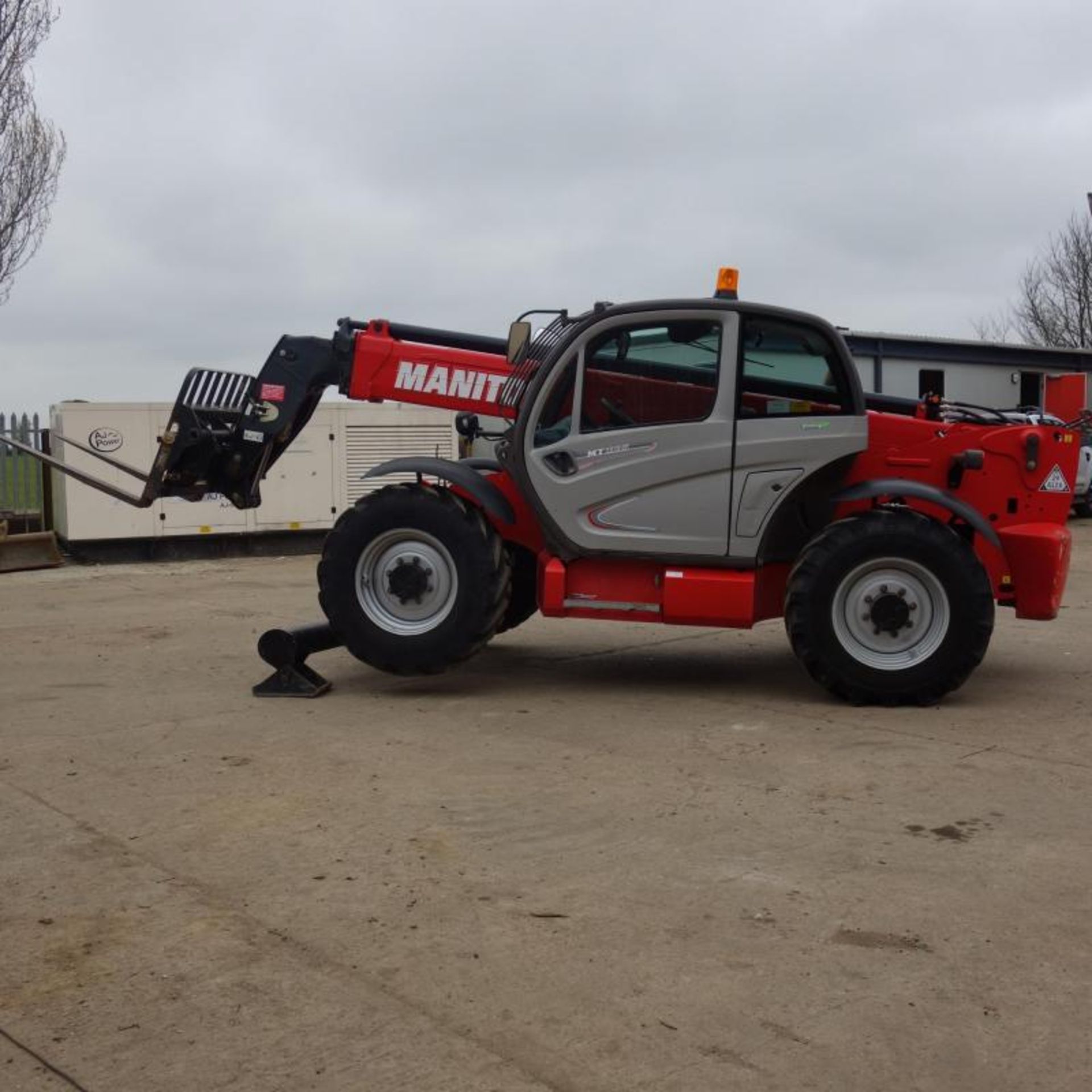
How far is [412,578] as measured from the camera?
810 cm

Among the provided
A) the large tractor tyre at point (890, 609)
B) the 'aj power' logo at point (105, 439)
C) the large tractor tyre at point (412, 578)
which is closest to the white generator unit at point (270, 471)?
the 'aj power' logo at point (105, 439)

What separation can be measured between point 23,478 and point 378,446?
4.67 metres

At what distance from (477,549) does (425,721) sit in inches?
44.5

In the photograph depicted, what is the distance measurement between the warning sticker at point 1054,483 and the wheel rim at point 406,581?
3560 millimetres

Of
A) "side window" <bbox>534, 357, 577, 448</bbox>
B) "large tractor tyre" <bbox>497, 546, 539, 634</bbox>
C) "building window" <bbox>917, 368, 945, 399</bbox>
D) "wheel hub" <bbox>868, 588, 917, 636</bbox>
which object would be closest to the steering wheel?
"side window" <bbox>534, 357, 577, 448</bbox>

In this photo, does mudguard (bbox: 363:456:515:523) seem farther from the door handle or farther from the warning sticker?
the warning sticker

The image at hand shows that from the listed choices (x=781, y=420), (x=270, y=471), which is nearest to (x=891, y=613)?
(x=781, y=420)

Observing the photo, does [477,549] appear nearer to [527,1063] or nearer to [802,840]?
[802,840]

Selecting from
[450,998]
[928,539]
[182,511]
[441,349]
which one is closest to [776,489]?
[928,539]

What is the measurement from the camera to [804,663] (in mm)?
7723

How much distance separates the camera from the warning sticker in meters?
8.04

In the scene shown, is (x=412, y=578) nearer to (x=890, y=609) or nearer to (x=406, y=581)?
(x=406, y=581)

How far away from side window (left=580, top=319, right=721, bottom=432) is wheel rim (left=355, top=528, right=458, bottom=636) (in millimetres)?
1200

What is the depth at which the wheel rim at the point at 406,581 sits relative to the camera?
26.6 ft
